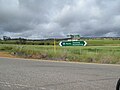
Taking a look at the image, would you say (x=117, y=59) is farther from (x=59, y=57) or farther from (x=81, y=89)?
(x=81, y=89)

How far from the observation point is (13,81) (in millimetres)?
10719

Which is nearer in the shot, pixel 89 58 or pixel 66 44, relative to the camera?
pixel 89 58

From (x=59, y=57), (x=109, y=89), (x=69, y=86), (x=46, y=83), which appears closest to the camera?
(x=109, y=89)

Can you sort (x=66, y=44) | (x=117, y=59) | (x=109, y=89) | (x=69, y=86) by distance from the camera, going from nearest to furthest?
1. (x=109, y=89)
2. (x=69, y=86)
3. (x=117, y=59)
4. (x=66, y=44)

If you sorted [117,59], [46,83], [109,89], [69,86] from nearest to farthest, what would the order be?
[109,89], [69,86], [46,83], [117,59]

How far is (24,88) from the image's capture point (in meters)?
9.17

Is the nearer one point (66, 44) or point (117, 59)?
point (117, 59)

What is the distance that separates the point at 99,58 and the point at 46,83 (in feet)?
47.1

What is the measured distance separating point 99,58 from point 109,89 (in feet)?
50.1

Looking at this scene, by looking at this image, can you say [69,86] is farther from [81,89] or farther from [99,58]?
[99,58]

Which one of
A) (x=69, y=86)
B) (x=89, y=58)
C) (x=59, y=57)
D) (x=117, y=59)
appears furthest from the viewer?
(x=59, y=57)

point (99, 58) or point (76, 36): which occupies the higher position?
point (76, 36)

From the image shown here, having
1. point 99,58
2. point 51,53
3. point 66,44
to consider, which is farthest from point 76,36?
point 99,58

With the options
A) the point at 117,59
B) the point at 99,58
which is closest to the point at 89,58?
the point at 99,58
